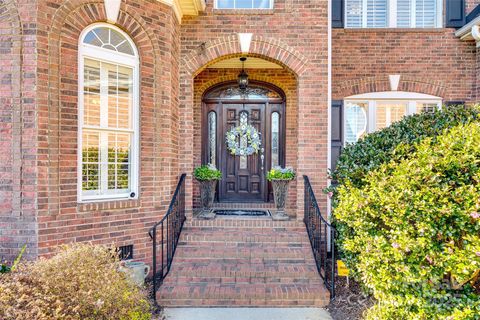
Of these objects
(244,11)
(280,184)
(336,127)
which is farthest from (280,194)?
(244,11)

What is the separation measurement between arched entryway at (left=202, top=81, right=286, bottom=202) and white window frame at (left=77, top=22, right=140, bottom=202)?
2.28m

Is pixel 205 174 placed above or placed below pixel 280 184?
above

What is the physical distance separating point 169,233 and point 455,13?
23.4 ft

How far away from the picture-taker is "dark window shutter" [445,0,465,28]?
629cm

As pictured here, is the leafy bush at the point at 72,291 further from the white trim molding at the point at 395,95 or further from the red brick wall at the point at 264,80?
the white trim molding at the point at 395,95

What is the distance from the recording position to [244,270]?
4.28 metres

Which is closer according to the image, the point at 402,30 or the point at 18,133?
the point at 18,133

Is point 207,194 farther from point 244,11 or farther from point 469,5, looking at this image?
point 469,5

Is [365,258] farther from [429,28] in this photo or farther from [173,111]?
[429,28]

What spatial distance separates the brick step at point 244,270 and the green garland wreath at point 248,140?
9.17 feet

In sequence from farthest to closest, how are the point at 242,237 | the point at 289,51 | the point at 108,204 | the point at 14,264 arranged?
1. the point at 289,51
2. the point at 242,237
3. the point at 108,204
4. the point at 14,264

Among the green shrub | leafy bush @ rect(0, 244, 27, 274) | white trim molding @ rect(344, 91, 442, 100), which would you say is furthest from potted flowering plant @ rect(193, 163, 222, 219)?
white trim molding @ rect(344, 91, 442, 100)

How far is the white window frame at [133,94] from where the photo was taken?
158 inches

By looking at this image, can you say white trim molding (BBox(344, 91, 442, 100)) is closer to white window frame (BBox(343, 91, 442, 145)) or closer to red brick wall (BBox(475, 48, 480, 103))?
white window frame (BBox(343, 91, 442, 145))
